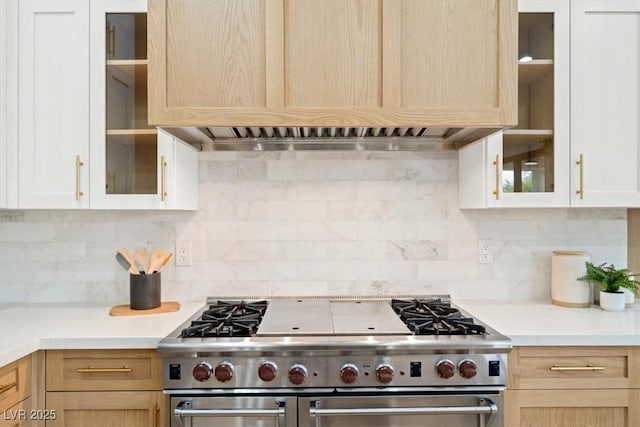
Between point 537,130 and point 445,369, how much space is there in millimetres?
1126

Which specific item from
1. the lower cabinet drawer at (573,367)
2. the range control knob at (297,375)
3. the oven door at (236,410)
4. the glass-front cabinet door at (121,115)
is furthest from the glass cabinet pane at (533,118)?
the glass-front cabinet door at (121,115)

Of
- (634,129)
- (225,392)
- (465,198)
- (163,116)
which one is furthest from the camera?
(465,198)

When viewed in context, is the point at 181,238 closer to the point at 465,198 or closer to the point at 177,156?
the point at 177,156

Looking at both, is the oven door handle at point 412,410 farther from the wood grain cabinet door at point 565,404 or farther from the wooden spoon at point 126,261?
the wooden spoon at point 126,261

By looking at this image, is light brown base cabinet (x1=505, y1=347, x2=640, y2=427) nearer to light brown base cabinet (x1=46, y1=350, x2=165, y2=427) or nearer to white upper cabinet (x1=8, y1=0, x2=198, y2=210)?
light brown base cabinet (x1=46, y1=350, x2=165, y2=427)

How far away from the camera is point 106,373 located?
164 centimetres

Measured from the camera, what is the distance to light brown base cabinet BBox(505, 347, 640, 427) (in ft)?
5.43

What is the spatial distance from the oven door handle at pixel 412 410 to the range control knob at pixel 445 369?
0.12 m

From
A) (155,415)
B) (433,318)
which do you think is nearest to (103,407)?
(155,415)

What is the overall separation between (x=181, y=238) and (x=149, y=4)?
1096mm

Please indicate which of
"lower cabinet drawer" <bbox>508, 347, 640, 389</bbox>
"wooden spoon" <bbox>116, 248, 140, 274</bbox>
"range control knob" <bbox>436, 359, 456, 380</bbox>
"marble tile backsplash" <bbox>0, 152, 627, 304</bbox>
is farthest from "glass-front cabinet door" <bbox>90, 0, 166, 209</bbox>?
"lower cabinet drawer" <bbox>508, 347, 640, 389</bbox>

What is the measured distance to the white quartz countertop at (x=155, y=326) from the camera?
5.34 feet

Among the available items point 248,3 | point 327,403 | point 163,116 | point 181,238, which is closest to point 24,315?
point 181,238

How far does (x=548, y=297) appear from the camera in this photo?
2.32 metres
